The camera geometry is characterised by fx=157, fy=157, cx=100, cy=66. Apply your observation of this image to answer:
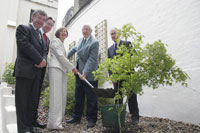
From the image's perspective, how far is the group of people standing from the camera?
204 centimetres

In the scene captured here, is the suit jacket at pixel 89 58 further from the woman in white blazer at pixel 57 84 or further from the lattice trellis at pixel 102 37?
the lattice trellis at pixel 102 37

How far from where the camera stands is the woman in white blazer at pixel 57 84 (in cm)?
243

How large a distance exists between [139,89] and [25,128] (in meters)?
1.51

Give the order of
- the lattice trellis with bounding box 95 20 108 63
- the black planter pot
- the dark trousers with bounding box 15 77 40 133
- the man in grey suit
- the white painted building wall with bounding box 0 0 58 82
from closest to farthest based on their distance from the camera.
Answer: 1. the dark trousers with bounding box 15 77 40 133
2. the black planter pot
3. the man in grey suit
4. the lattice trellis with bounding box 95 20 108 63
5. the white painted building wall with bounding box 0 0 58 82

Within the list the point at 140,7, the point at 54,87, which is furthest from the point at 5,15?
the point at 54,87

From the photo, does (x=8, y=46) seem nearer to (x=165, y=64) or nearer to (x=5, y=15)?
(x=5, y=15)

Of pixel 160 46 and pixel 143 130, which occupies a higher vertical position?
pixel 160 46

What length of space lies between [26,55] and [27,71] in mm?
229

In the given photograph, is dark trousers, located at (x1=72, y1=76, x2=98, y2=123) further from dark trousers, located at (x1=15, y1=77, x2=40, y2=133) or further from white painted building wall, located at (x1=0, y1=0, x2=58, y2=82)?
white painted building wall, located at (x1=0, y1=0, x2=58, y2=82)

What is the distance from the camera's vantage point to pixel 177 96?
3.23 metres

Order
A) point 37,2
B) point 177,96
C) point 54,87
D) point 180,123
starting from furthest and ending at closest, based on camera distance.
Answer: point 37,2 < point 177,96 < point 180,123 < point 54,87

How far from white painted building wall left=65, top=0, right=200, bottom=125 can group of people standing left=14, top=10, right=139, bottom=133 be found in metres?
0.90

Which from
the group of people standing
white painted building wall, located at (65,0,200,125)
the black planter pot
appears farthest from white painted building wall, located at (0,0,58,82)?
the black planter pot

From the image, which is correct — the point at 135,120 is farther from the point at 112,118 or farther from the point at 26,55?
the point at 26,55
